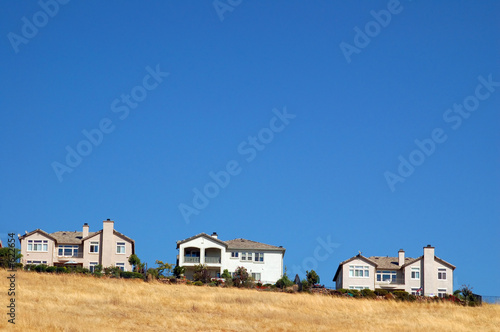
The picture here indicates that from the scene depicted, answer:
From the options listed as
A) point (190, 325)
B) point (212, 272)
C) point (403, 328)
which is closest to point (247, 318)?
point (190, 325)

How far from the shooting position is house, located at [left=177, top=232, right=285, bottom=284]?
87450 mm

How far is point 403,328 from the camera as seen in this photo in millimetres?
41125

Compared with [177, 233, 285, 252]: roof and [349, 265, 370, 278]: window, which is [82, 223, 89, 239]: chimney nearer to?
[177, 233, 285, 252]: roof

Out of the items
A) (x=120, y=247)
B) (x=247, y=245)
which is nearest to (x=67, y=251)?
(x=120, y=247)

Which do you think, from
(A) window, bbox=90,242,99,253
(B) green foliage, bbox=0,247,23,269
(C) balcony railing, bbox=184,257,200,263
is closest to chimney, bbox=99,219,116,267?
(A) window, bbox=90,242,99,253

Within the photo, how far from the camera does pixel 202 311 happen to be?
1747 inches

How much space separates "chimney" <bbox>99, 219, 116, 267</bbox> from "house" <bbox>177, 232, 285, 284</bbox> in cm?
782

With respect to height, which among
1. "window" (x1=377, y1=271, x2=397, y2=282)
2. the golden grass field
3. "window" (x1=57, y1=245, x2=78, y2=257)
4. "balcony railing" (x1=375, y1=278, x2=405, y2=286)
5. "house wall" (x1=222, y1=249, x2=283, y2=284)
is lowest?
the golden grass field

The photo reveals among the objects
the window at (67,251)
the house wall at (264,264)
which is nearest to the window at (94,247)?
the window at (67,251)

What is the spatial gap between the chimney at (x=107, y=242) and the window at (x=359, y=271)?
1076 inches

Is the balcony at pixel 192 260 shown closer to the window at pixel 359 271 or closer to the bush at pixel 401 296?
the window at pixel 359 271

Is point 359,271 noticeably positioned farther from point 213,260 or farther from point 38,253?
point 38,253

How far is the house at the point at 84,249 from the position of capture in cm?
8475

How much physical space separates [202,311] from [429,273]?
1917 inches
